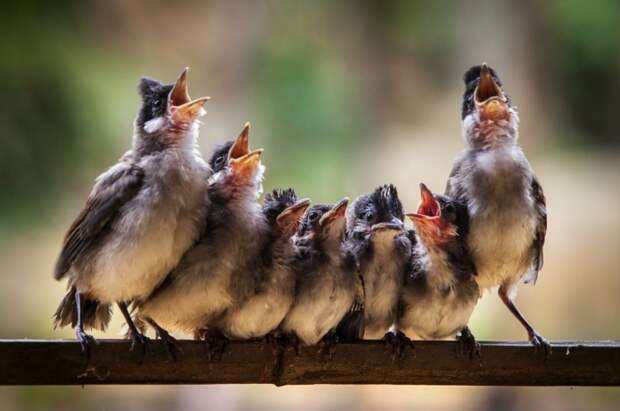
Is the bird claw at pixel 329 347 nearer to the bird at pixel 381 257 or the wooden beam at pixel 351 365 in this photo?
the wooden beam at pixel 351 365

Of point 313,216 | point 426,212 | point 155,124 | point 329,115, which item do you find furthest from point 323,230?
point 329,115

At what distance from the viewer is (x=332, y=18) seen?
6.38 meters

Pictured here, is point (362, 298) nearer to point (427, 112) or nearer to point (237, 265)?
point (237, 265)

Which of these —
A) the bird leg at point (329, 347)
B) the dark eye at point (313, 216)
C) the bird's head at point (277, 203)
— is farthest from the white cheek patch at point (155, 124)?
the bird leg at point (329, 347)

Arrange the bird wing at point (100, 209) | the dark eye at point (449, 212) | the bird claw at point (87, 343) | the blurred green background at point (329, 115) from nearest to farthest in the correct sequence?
the bird claw at point (87, 343) < the bird wing at point (100, 209) < the dark eye at point (449, 212) < the blurred green background at point (329, 115)

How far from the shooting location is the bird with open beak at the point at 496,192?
2.22 m

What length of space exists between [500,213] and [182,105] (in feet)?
2.75

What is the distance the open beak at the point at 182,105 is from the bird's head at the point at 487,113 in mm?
705

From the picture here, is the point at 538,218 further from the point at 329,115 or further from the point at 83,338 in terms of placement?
the point at 329,115

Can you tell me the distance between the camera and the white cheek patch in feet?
7.09

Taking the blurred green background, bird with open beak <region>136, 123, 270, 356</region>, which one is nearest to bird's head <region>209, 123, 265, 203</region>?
bird with open beak <region>136, 123, 270, 356</region>

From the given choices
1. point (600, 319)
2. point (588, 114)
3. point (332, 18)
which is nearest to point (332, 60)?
point (332, 18)

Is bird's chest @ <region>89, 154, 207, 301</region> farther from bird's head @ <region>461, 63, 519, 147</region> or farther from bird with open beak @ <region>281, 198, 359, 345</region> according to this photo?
bird's head @ <region>461, 63, 519, 147</region>

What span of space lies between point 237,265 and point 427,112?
4.41m
